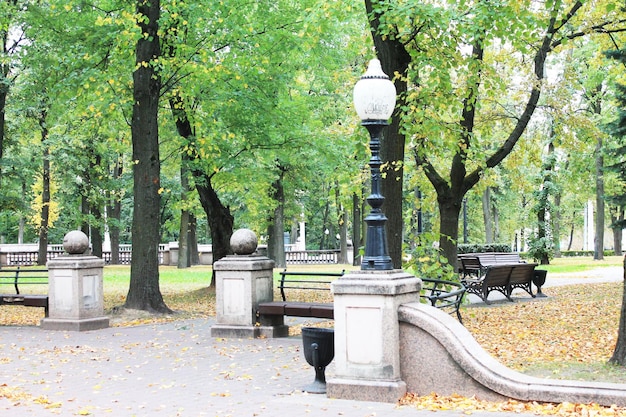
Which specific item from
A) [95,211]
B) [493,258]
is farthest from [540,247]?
[95,211]

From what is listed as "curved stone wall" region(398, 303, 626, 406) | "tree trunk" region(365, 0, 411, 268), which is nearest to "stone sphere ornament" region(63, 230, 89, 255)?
"tree trunk" region(365, 0, 411, 268)

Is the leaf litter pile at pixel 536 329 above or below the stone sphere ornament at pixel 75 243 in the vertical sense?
below

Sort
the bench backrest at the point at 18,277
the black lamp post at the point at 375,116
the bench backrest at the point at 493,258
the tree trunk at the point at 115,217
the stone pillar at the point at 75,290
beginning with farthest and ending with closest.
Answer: the tree trunk at the point at 115,217, the bench backrest at the point at 493,258, the bench backrest at the point at 18,277, the stone pillar at the point at 75,290, the black lamp post at the point at 375,116

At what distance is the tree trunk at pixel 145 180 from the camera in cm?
1659

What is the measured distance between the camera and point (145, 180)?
54.6ft

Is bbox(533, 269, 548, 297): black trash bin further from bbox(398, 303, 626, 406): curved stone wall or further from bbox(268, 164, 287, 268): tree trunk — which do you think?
bbox(268, 164, 287, 268): tree trunk

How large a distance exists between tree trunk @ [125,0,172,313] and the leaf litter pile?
0.55 metres

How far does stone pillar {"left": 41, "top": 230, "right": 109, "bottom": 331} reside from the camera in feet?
48.4

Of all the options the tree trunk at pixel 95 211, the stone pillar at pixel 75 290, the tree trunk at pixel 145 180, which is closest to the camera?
the stone pillar at pixel 75 290

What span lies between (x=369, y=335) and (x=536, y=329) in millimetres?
6211

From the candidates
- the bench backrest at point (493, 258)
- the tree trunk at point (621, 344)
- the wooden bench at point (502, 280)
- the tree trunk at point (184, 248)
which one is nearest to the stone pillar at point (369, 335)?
the tree trunk at point (621, 344)

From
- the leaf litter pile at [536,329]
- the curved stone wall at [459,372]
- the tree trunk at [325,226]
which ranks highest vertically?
the tree trunk at [325,226]

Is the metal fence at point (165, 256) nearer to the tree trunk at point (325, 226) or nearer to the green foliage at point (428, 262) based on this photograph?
the tree trunk at point (325, 226)

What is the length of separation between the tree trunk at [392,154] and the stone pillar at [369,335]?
5.47 m
